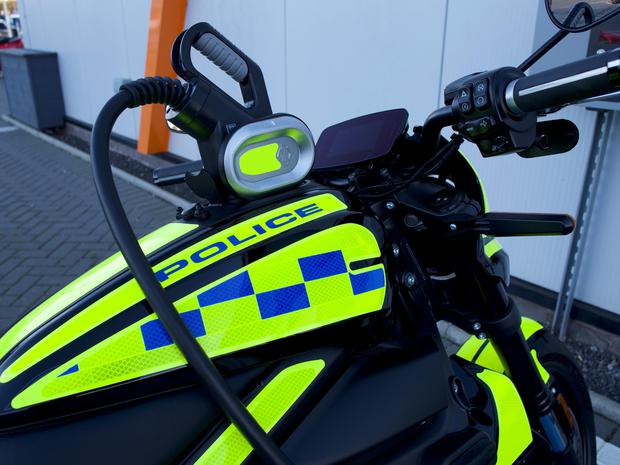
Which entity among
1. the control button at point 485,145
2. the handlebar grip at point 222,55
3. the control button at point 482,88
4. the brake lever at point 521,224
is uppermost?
the handlebar grip at point 222,55

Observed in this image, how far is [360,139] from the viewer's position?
1.22m

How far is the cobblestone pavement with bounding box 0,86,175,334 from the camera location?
3891 mm

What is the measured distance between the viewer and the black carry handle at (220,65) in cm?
95

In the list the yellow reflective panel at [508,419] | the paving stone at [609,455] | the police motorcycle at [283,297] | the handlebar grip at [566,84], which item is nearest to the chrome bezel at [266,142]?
the police motorcycle at [283,297]

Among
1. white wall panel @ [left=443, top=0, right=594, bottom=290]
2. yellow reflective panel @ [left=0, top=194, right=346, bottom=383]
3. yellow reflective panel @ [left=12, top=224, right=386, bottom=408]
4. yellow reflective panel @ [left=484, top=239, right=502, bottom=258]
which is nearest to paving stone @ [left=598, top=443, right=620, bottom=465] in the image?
white wall panel @ [left=443, top=0, right=594, bottom=290]

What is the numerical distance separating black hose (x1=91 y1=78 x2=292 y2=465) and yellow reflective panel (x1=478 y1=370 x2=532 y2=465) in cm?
62

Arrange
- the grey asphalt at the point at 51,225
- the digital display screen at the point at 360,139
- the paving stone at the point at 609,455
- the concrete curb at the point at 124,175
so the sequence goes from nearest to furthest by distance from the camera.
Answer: the digital display screen at the point at 360,139
the paving stone at the point at 609,455
the grey asphalt at the point at 51,225
the concrete curb at the point at 124,175

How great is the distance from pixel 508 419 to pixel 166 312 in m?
0.85

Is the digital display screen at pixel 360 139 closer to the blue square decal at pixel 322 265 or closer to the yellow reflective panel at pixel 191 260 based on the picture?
the yellow reflective panel at pixel 191 260

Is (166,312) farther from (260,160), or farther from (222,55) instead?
(222,55)

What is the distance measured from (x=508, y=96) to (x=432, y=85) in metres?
2.78

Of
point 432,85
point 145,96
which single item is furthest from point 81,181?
point 145,96

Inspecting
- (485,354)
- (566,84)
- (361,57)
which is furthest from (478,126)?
(361,57)

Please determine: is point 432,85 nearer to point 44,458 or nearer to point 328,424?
point 328,424
